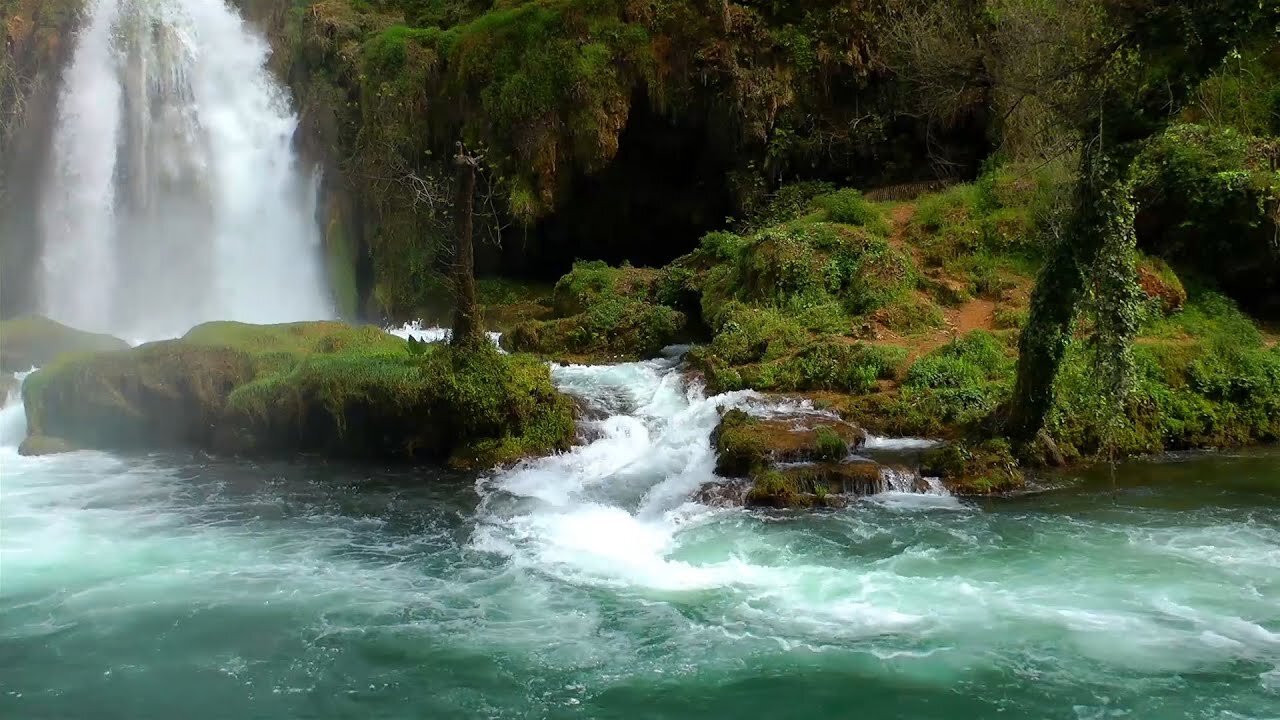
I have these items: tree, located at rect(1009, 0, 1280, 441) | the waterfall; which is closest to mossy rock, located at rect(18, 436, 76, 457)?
the waterfall

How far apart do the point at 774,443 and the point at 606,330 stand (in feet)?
23.6

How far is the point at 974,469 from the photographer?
1100 centimetres

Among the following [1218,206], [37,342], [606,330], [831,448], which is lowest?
[831,448]

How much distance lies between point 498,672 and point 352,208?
1801 cm

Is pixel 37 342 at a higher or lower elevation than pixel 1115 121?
lower

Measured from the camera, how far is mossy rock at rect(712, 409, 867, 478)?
441 inches

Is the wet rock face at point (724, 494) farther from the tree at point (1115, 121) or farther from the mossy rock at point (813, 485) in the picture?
the tree at point (1115, 121)

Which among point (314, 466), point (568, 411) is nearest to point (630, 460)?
point (568, 411)

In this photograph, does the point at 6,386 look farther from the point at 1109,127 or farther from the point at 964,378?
the point at 1109,127

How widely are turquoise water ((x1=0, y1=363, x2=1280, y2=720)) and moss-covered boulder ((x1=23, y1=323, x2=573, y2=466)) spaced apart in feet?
2.88

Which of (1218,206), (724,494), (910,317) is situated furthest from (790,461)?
(1218,206)

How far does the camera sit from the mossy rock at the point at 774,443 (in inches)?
441

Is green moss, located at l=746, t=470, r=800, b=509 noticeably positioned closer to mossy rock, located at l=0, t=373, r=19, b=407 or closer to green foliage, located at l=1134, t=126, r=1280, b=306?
green foliage, located at l=1134, t=126, r=1280, b=306

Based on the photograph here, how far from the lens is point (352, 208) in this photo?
23062 mm
